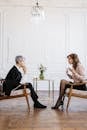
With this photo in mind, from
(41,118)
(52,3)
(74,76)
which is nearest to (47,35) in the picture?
(52,3)

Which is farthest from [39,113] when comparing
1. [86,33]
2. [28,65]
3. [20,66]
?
[86,33]

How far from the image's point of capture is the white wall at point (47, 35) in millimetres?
9680

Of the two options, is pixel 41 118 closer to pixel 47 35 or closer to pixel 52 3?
pixel 47 35

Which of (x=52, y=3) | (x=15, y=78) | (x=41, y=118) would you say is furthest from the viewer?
(x=52, y=3)

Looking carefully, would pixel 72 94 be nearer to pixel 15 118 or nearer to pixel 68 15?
pixel 15 118

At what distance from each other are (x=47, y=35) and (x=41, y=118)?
17.6 ft

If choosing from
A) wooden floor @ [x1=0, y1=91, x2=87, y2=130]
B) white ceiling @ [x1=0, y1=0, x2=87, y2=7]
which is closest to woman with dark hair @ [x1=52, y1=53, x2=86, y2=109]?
wooden floor @ [x1=0, y1=91, x2=87, y2=130]

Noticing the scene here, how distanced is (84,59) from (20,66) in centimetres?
434

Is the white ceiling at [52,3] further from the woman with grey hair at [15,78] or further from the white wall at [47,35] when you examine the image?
the woman with grey hair at [15,78]

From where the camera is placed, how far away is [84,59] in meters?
9.76

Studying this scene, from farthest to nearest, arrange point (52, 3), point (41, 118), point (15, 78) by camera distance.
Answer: point (52, 3), point (15, 78), point (41, 118)

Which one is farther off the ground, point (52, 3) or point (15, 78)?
point (52, 3)

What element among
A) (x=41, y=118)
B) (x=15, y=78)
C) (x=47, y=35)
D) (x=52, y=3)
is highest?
(x=52, y=3)

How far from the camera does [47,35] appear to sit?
9758 millimetres
